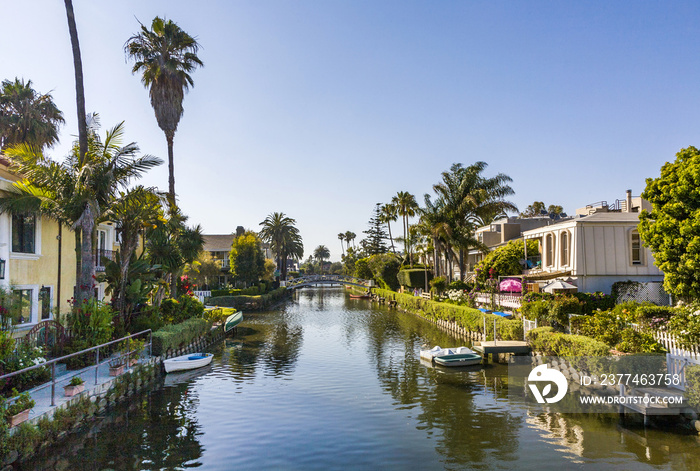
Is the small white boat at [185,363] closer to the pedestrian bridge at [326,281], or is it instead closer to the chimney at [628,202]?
the chimney at [628,202]

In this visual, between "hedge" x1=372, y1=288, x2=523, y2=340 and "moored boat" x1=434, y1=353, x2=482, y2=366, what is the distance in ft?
13.0

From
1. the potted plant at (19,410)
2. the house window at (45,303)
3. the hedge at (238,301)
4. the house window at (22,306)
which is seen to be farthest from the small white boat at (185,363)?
the hedge at (238,301)

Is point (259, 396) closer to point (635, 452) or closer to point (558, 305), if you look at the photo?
point (635, 452)

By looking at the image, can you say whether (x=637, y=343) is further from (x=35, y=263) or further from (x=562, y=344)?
(x=35, y=263)

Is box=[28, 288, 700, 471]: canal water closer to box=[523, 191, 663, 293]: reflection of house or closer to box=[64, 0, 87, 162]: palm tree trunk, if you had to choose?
box=[523, 191, 663, 293]: reflection of house

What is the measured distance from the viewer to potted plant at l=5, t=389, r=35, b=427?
1150 cm

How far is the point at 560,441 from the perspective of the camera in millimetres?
14133

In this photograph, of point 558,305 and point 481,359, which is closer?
point 558,305

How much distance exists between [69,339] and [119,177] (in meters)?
7.67

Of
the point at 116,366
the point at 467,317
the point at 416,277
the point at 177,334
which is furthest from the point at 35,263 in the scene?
the point at 416,277

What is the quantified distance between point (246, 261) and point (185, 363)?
43.4 meters

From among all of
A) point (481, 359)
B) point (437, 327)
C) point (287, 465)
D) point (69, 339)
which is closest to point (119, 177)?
point (69, 339)

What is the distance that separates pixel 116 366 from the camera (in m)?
18.7

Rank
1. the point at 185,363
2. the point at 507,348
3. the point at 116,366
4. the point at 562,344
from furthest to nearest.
→ the point at 507,348, the point at 185,363, the point at 562,344, the point at 116,366
